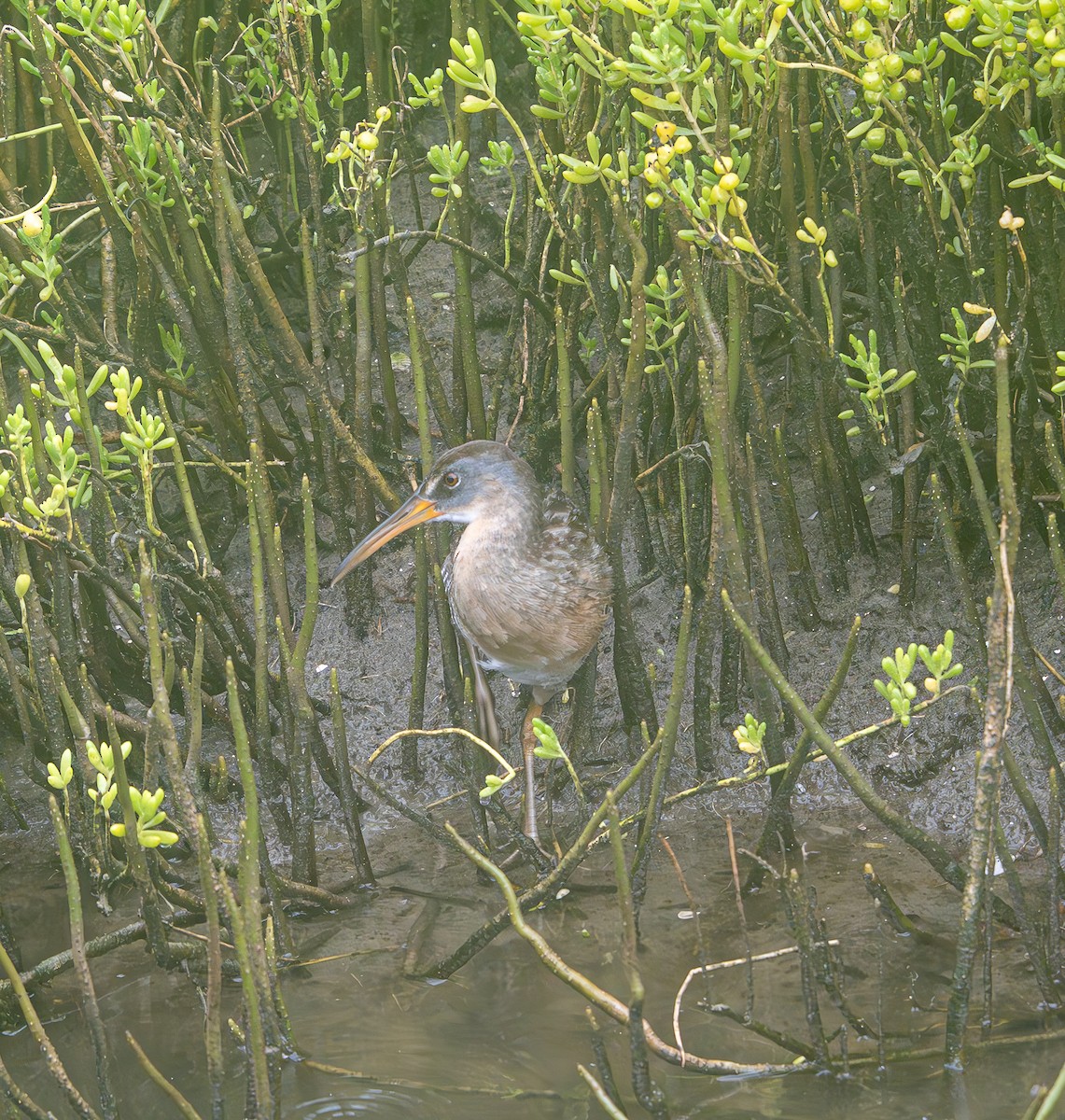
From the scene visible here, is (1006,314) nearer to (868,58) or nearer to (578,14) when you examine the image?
(868,58)

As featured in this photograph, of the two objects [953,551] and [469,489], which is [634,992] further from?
[469,489]

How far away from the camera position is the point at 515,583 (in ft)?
11.1

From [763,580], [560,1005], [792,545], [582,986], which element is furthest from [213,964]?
[792,545]

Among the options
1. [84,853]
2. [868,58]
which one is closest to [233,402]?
[84,853]

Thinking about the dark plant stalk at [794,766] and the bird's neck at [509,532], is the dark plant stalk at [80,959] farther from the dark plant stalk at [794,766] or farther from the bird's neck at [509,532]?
the bird's neck at [509,532]

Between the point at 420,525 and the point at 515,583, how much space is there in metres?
0.31

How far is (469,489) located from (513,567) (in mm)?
244

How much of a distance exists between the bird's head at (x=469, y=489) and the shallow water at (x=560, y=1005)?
94 cm

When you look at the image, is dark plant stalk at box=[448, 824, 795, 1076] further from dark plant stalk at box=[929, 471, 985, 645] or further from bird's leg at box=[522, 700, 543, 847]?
dark plant stalk at box=[929, 471, 985, 645]

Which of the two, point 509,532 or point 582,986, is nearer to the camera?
point 582,986

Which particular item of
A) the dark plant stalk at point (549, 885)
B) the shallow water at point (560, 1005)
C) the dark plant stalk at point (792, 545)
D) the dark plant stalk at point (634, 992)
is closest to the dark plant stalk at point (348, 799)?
the shallow water at point (560, 1005)

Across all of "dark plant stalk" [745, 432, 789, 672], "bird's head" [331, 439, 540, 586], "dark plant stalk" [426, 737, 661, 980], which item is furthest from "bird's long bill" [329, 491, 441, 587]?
"dark plant stalk" [426, 737, 661, 980]

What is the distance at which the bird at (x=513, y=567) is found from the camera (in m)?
3.36

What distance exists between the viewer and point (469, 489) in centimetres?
344
